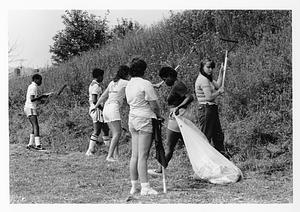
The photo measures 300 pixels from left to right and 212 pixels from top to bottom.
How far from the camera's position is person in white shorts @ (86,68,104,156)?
30.1 feet

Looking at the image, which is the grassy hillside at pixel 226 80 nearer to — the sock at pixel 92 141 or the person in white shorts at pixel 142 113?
the sock at pixel 92 141

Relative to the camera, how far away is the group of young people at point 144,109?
6.58 metres

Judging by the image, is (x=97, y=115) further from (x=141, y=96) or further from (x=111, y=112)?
(x=141, y=96)

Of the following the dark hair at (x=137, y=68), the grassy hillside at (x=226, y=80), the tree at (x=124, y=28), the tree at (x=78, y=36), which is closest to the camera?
the dark hair at (x=137, y=68)

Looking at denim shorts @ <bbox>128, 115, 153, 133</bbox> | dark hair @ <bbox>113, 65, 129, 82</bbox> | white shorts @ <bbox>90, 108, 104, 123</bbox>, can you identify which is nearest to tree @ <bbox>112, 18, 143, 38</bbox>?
white shorts @ <bbox>90, 108, 104, 123</bbox>

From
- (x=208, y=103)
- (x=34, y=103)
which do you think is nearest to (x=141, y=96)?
(x=208, y=103)

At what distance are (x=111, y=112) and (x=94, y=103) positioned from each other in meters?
0.78

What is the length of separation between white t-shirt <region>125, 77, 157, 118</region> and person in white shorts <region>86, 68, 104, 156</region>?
2598mm

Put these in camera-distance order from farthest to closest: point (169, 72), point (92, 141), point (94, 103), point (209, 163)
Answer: point (92, 141), point (94, 103), point (169, 72), point (209, 163)

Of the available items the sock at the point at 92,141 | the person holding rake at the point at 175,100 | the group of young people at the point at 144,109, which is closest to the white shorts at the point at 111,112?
the group of young people at the point at 144,109

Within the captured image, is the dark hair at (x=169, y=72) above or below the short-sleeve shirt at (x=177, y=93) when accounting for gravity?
above

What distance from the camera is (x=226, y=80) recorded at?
990cm

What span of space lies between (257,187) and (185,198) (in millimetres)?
1122

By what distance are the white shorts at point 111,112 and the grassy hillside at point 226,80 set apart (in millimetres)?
1557
